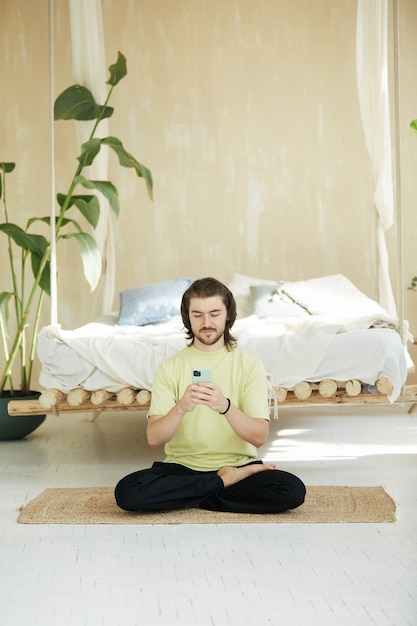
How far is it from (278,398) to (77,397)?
925 millimetres

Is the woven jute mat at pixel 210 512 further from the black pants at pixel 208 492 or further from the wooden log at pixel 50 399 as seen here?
the wooden log at pixel 50 399

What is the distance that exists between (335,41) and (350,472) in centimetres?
404

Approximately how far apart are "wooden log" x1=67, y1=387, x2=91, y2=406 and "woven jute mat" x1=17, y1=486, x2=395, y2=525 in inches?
26.8

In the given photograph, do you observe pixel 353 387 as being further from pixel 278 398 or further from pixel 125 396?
pixel 125 396

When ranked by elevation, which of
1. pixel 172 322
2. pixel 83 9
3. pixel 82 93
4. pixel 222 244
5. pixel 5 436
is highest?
pixel 83 9

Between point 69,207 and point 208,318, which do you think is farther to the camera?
point 69,207

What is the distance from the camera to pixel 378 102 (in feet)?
17.8

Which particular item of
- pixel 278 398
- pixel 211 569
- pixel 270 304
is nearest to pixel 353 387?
pixel 278 398

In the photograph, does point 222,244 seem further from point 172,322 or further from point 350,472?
point 350,472

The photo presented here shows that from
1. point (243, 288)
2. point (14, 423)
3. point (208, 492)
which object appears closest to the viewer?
point (208, 492)

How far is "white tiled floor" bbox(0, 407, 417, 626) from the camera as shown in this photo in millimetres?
2164

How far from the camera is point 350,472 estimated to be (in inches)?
156

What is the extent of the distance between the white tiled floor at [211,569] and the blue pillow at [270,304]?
1.79 metres

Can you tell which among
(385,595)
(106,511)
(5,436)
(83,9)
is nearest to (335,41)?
(83,9)
